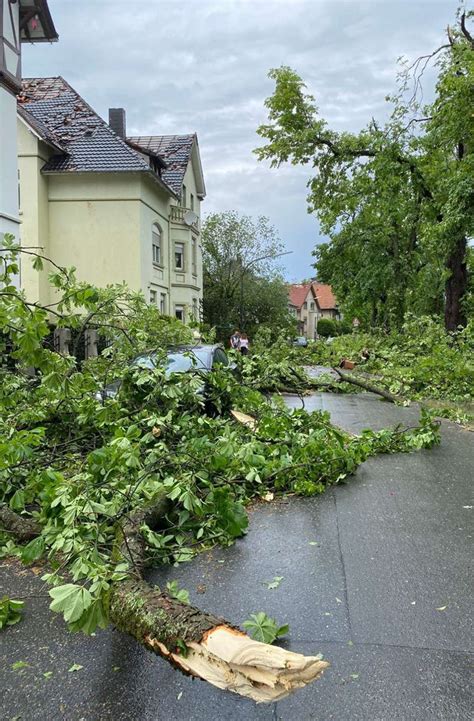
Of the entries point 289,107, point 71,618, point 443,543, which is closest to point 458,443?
point 443,543

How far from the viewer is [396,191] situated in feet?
65.2

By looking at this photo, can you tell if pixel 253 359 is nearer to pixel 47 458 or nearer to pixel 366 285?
pixel 47 458

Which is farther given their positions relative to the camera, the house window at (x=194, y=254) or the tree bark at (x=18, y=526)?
the house window at (x=194, y=254)

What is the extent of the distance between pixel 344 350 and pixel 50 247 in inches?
615

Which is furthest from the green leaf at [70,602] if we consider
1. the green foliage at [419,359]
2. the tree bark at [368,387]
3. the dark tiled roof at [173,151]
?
the dark tiled roof at [173,151]

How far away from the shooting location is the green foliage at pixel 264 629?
2.73m

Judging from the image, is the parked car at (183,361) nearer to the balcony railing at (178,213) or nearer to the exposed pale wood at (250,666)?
the exposed pale wood at (250,666)

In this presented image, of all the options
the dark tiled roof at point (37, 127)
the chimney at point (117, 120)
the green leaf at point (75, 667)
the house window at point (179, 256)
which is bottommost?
the green leaf at point (75, 667)

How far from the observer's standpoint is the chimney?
31.5 metres

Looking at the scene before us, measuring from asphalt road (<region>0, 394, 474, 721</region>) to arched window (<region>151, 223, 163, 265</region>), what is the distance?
2524cm

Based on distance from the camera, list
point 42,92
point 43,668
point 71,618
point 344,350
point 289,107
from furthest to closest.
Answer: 1. point 42,92
2. point 289,107
3. point 344,350
4. point 43,668
5. point 71,618

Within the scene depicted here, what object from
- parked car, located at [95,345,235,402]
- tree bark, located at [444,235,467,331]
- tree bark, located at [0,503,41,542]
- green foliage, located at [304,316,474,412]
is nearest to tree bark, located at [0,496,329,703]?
tree bark, located at [0,503,41,542]

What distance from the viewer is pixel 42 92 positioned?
29469mm

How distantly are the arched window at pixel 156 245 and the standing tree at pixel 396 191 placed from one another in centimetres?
854
